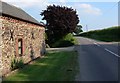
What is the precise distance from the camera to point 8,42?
17.3 metres

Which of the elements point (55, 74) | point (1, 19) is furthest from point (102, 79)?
point (1, 19)

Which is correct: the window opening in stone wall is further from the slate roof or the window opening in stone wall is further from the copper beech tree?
the copper beech tree

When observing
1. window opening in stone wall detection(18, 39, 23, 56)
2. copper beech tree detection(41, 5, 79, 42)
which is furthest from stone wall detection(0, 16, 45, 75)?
copper beech tree detection(41, 5, 79, 42)

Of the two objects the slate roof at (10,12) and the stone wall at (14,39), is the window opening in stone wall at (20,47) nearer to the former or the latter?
the stone wall at (14,39)

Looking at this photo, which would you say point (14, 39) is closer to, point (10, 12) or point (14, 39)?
point (14, 39)

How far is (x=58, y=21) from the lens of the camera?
50.3 meters

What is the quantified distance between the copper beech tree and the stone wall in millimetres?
24920

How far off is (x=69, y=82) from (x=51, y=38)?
39216mm

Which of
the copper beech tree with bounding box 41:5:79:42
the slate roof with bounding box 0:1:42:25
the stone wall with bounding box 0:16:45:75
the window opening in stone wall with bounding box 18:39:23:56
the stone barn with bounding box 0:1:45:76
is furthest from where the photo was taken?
the copper beech tree with bounding box 41:5:79:42

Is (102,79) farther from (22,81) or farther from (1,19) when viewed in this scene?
(1,19)

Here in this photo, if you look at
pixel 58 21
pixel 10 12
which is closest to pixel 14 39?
pixel 10 12

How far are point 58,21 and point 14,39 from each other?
1255 inches

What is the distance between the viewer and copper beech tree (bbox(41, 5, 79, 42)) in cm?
5047

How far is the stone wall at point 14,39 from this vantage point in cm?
1642
